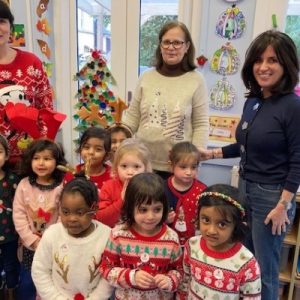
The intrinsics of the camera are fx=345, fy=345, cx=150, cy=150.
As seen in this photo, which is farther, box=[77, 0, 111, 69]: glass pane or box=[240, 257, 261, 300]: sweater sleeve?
box=[77, 0, 111, 69]: glass pane

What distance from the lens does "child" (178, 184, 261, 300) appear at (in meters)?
1.16

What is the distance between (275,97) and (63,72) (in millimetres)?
2149

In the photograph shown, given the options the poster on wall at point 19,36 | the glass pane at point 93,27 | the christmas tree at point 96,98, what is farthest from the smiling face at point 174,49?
the poster on wall at point 19,36

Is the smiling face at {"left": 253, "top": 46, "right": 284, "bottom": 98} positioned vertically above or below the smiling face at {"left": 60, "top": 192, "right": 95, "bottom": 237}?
above

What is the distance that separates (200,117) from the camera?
1.80 meters

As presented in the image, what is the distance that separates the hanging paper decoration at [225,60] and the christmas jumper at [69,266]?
5.43 ft

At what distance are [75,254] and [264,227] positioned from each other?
2.56 feet

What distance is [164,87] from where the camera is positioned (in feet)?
5.78

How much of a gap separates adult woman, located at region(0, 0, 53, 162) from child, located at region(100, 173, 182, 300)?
0.79 m

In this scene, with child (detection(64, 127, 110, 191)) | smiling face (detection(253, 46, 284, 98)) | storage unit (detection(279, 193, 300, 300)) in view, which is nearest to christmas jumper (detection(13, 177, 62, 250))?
child (detection(64, 127, 110, 191))

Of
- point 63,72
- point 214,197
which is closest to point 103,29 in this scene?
point 63,72

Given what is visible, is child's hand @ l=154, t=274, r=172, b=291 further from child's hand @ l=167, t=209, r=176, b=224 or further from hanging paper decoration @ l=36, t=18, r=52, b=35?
hanging paper decoration @ l=36, t=18, r=52, b=35

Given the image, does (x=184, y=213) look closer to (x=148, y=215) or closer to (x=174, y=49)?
(x=148, y=215)

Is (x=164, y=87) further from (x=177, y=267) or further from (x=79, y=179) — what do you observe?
(x=177, y=267)
